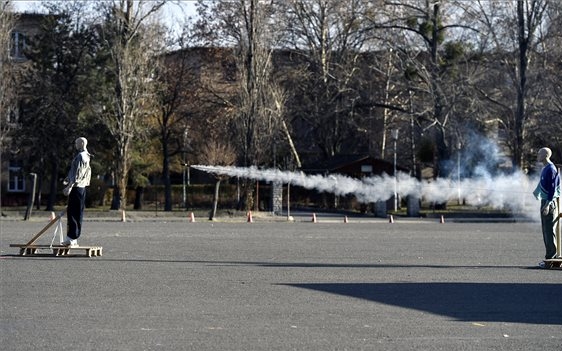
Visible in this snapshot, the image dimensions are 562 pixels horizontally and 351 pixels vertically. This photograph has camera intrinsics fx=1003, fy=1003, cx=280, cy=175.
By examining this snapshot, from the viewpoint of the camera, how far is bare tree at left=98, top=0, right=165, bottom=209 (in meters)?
56.5

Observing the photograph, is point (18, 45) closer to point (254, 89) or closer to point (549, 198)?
point (254, 89)

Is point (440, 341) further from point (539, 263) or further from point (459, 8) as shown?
point (459, 8)

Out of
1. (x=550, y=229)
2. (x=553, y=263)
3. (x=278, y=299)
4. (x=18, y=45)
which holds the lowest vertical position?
(x=278, y=299)

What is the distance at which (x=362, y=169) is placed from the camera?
59438 mm

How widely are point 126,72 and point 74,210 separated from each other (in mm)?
36999

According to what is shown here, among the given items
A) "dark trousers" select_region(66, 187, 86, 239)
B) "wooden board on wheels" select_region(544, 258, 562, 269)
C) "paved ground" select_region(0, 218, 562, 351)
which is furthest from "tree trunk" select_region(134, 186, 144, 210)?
"wooden board on wheels" select_region(544, 258, 562, 269)

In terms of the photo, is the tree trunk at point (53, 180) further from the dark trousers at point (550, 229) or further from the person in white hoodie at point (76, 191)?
the dark trousers at point (550, 229)

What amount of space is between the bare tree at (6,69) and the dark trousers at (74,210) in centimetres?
3731

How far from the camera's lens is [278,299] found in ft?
46.9

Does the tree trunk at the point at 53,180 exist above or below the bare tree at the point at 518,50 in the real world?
below

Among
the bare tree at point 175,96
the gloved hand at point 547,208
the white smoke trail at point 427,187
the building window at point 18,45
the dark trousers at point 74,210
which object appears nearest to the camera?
the gloved hand at point 547,208

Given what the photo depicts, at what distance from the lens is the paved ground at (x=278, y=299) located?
11070 mm

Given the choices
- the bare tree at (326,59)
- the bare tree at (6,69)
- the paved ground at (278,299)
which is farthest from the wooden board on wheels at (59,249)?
the bare tree at (326,59)

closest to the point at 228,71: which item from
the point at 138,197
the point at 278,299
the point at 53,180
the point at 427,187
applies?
the point at 138,197
